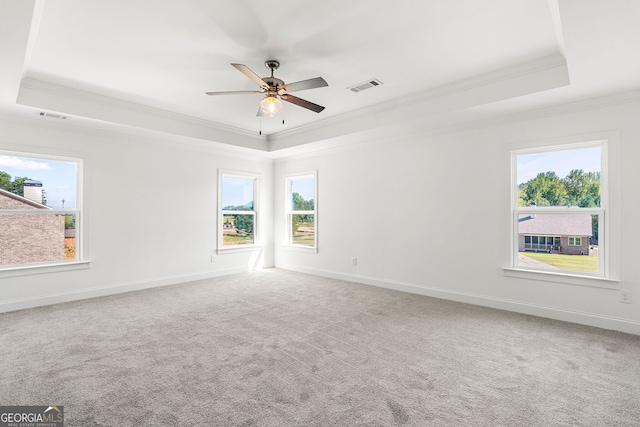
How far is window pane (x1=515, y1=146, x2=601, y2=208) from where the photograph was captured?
361 centimetres

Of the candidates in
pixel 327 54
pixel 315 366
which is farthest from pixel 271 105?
pixel 315 366

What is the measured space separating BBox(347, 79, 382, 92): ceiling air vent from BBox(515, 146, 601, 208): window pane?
2.02 metres

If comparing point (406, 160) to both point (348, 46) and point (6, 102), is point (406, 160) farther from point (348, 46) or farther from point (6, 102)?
point (6, 102)

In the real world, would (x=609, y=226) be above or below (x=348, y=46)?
below

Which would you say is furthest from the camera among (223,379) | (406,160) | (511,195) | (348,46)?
(406,160)

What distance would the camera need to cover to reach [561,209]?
3779 mm

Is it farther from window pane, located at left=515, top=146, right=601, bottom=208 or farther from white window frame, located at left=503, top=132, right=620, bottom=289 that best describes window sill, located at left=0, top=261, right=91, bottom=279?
window pane, located at left=515, top=146, right=601, bottom=208

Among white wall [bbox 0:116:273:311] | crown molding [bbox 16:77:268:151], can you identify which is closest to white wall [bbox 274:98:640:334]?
crown molding [bbox 16:77:268:151]

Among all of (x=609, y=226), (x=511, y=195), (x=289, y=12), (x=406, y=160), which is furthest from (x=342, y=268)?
(x=289, y=12)

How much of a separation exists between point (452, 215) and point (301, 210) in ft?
10.3

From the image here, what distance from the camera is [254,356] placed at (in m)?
2.75

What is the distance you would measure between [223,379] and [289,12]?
2.76m

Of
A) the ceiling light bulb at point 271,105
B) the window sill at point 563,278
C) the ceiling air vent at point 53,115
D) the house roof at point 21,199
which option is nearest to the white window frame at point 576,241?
the window sill at point 563,278

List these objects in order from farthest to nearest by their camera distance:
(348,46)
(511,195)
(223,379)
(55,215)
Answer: (55,215) → (511,195) → (348,46) → (223,379)
